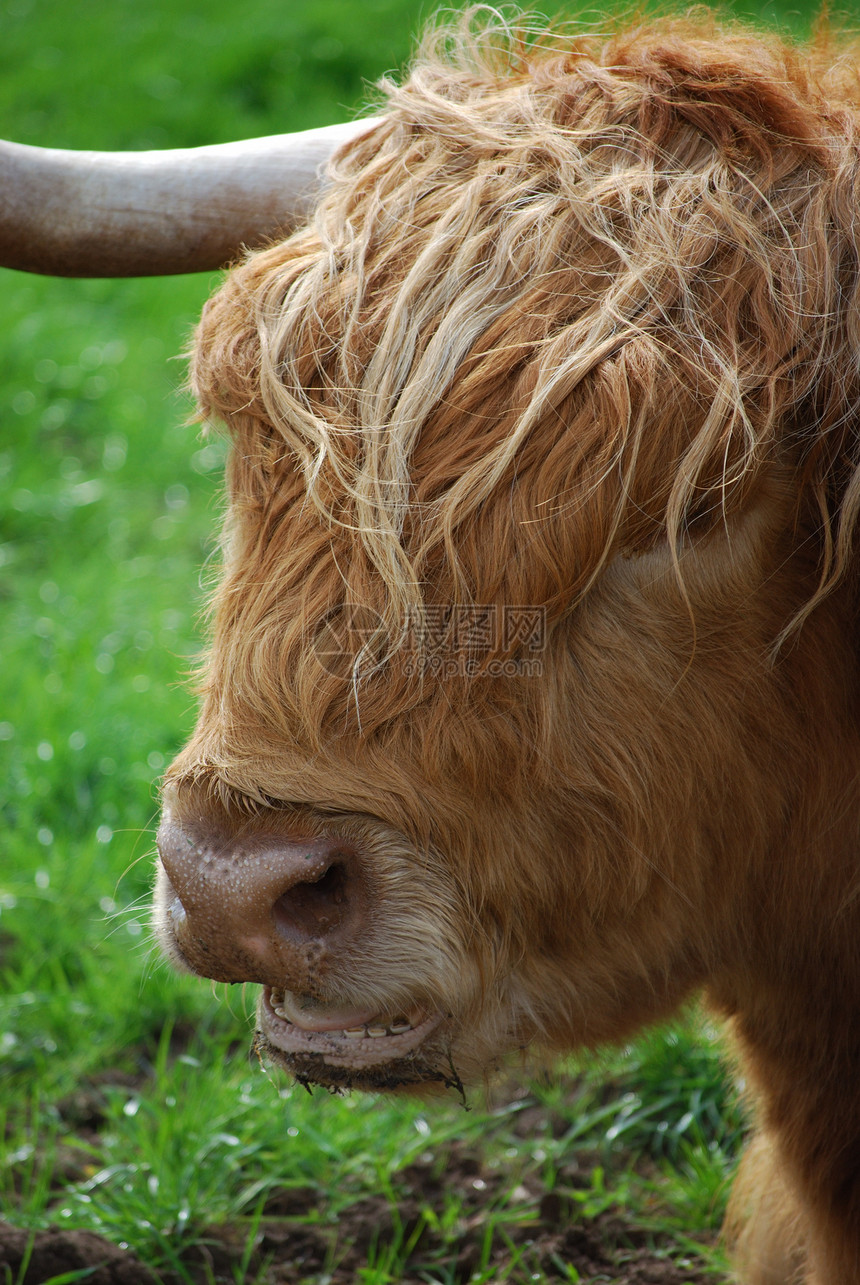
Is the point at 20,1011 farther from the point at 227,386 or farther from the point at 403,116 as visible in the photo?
the point at 403,116

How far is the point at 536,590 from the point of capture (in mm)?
1700

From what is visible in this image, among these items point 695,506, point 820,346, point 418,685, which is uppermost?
point 820,346

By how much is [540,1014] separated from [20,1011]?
202 cm

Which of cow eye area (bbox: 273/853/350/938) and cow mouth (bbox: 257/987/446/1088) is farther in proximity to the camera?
cow mouth (bbox: 257/987/446/1088)

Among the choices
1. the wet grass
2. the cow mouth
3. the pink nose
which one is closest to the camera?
the pink nose

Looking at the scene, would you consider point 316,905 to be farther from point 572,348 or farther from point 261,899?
point 572,348

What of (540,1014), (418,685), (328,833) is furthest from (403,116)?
(540,1014)

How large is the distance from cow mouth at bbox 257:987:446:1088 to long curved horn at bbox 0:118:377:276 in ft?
4.72

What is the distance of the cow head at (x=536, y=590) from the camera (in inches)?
66.0

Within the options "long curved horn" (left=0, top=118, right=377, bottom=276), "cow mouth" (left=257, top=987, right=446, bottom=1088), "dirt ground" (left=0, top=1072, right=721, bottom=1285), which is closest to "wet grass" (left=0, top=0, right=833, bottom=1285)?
"dirt ground" (left=0, top=1072, right=721, bottom=1285)

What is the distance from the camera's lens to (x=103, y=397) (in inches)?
278

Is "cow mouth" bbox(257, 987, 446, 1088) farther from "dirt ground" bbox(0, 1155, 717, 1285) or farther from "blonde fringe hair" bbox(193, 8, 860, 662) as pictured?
"dirt ground" bbox(0, 1155, 717, 1285)
